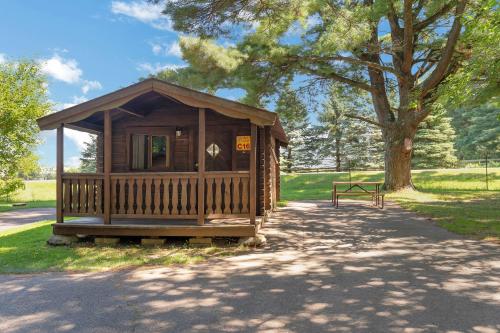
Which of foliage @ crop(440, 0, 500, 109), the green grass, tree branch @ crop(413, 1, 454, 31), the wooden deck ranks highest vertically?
tree branch @ crop(413, 1, 454, 31)

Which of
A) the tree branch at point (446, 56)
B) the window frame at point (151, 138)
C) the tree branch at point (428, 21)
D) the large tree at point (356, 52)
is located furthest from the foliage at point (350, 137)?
the window frame at point (151, 138)

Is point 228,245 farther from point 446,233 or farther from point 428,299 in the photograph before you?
point 446,233

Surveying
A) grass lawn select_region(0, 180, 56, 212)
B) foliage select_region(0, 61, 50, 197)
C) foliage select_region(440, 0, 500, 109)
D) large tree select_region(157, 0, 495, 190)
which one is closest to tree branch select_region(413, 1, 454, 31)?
large tree select_region(157, 0, 495, 190)

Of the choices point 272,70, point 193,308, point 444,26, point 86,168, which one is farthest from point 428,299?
point 86,168

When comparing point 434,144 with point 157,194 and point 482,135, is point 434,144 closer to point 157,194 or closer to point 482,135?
point 482,135

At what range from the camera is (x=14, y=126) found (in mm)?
17906

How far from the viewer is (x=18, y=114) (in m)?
17.5

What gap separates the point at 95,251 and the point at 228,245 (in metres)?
2.50

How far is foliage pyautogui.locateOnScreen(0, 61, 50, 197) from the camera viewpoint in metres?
17.6

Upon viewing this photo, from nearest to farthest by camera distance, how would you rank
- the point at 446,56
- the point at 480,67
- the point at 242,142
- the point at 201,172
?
the point at 201,172 → the point at 480,67 → the point at 242,142 → the point at 446,56

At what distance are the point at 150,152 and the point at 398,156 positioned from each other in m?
A: 11.8

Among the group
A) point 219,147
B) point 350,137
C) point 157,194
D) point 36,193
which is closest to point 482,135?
point 350,137

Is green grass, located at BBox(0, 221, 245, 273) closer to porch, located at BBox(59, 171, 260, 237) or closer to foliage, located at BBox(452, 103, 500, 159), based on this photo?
porch, located at BBox(59, 171, 260, 237)

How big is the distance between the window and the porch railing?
1792 mm
